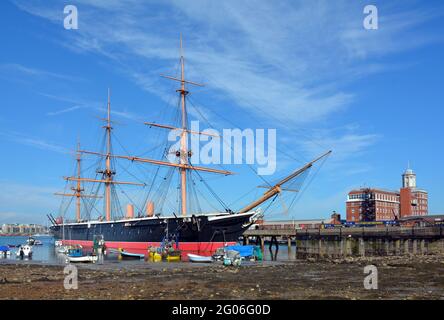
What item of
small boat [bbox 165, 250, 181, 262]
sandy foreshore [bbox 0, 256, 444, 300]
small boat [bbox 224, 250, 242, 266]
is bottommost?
small boat [bbox 165, 250, 181, 262]

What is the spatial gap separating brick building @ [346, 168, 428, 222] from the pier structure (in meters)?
78.8

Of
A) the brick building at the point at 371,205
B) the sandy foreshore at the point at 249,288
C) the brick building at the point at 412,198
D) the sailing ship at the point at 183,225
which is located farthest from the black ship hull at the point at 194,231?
the brick building at the point at 412,198

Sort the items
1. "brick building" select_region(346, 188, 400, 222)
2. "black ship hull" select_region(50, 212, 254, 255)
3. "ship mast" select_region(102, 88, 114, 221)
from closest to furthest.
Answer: "black ship hull" select_region(50, 212, 254, 255) → "ship mast" select_region(102, 88, 114, 221) → "brick building" select_region(346, 188, 400, 222)

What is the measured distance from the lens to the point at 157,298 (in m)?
20.0

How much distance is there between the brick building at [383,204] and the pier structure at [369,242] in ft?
259

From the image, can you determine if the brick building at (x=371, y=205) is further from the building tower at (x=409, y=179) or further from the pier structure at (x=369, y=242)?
the pier structure at (x=369, y=242)

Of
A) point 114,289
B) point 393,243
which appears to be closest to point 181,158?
point 393,243

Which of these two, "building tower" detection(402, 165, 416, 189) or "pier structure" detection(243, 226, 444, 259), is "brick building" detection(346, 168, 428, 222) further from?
"pier structure" detection(243, 226, 444, 259)

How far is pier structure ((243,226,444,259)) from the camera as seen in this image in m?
56.2

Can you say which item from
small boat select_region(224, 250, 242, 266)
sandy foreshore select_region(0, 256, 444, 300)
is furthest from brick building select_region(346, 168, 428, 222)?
sandy foreshore select_region(0, 256, 444, 300)

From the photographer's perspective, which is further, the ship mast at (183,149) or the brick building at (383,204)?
the brick building at (383,204)

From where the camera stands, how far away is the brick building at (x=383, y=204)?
14562cm
